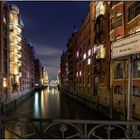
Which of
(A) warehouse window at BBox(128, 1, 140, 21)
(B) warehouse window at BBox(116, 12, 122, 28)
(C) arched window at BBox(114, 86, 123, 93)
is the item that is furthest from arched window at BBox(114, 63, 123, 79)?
(A) warehouse window at BBox(128, 1, 140, 21)

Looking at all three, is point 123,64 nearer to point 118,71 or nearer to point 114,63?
point 118,71

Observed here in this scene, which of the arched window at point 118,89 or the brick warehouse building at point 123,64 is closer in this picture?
the brick warehouse building at point 123,64

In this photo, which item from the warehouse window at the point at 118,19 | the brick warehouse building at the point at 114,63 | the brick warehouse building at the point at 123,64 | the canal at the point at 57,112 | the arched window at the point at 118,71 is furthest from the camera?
the canal at the point at 57,112

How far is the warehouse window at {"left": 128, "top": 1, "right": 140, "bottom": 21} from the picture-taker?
2702 centimetres

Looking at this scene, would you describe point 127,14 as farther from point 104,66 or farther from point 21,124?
point 21,124

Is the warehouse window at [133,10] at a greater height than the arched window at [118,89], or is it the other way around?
the warehouse window at [133,10]

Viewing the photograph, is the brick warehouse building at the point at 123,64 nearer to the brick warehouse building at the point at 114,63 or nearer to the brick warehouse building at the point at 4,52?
Result: the brick warehouse building at the point at 114,63

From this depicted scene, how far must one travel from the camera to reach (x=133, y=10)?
2831 cm

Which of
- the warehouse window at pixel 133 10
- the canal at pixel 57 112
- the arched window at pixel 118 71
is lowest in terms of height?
the canal at pixel 57 112

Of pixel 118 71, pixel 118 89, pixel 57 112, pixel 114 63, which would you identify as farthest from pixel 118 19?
pixel 57 112

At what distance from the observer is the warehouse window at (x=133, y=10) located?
2702 centimetres

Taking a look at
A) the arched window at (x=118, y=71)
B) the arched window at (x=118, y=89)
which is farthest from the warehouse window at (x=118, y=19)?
the arched window at (x=118, y=89)

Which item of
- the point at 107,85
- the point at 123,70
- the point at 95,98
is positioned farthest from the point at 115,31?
the point at 95,98

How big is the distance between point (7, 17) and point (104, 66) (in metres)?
24.6
